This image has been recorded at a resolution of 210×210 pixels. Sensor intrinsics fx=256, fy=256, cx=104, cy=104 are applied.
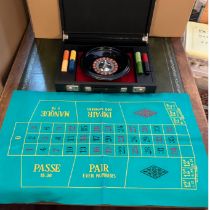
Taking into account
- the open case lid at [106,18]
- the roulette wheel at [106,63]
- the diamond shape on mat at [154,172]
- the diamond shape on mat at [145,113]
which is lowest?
the diamond shape on mat at [154,172]

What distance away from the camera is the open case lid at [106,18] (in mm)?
843

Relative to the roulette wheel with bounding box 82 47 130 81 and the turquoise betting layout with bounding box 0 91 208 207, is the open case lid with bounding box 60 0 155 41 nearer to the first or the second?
the roulette wheel with bounding box 82 47 130 81

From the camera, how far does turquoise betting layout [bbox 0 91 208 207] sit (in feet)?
1.99

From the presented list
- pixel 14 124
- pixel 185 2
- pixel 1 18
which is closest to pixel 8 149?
pixel 14 124

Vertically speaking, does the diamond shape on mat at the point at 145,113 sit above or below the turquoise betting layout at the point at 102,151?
above

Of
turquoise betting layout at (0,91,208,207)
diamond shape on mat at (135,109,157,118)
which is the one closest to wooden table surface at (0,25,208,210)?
turquoise betting layout at (0,91,208,207)

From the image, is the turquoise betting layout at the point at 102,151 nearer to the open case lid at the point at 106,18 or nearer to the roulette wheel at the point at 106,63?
the roulette wheel at the point at 106,63

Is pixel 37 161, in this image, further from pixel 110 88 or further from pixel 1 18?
pixel 1 18

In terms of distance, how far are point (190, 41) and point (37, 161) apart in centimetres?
80

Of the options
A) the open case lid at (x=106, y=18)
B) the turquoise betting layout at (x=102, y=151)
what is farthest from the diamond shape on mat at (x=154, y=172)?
the open case lid at (x=106, y=18)

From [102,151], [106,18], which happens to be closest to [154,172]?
[102,151]

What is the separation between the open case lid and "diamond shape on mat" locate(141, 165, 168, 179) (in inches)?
18.6

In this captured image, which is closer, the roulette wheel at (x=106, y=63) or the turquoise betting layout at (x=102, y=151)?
the turquoise betting layout at (x=102, y=151)

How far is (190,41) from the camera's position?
1084mm
